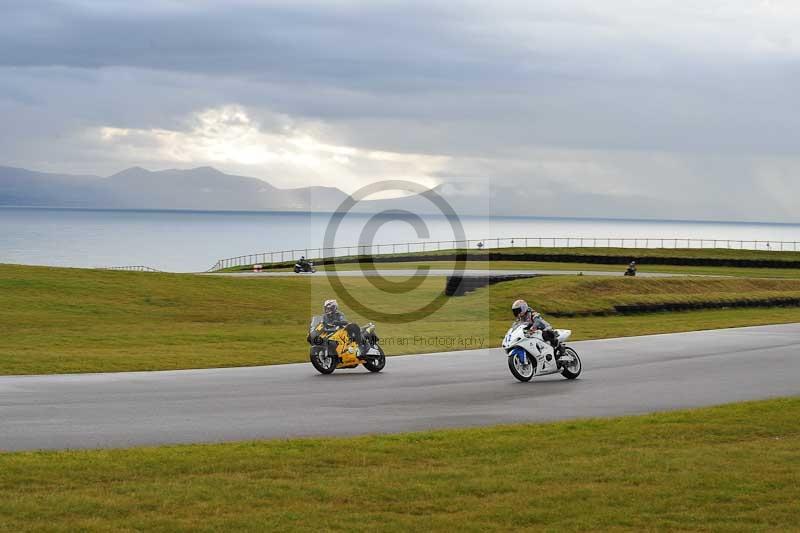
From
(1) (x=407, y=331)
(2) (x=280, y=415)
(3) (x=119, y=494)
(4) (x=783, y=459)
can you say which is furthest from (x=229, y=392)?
(1) (x=407, y=331)

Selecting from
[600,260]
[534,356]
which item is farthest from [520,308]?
[600,260]

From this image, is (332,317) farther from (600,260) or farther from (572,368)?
(600,260)

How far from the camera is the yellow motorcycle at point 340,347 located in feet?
77.5

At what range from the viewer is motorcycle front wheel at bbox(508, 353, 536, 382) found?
2228cm

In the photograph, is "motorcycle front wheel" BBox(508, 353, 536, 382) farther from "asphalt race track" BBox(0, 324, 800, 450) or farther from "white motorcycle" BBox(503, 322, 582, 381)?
"asphalt race track" BBox(0, 324, 800, 450)

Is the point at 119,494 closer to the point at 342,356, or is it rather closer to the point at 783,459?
the point at 783,459

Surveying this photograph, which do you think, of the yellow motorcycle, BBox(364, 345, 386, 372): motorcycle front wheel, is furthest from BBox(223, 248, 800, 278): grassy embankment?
the yellow motorcycle

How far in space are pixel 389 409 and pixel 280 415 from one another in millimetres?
2022

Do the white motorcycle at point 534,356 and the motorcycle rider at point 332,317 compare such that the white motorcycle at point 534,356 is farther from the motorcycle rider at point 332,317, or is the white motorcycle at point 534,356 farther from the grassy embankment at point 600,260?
the grassy embankment at point 600,260

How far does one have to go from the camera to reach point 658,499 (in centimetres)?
1072

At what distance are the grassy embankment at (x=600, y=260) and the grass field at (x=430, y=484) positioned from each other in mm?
55837

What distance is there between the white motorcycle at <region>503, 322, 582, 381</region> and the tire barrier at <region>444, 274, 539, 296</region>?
84.4 ft

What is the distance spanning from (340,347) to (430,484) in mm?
12422

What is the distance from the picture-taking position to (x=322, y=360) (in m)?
23.6
